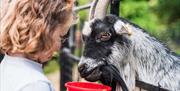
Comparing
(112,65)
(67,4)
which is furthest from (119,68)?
(67,4)

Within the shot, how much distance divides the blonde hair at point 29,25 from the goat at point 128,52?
161 cm

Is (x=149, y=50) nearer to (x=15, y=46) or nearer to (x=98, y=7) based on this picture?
(x=98, y=7)

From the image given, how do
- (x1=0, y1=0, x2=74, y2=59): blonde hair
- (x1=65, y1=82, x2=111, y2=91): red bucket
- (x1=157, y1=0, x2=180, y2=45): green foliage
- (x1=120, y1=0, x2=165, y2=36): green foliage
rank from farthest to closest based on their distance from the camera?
1. (x1=157, y1=0, x2=180, y2=45): green foliage
2. (x1=120, y1=0, x2=165, y2=36): green foliage
3. (x1=65, y1=82, x2=111, y2=91): red bucket
4. (x1=0, y1=0, x2=74, y2=59): blonde hair

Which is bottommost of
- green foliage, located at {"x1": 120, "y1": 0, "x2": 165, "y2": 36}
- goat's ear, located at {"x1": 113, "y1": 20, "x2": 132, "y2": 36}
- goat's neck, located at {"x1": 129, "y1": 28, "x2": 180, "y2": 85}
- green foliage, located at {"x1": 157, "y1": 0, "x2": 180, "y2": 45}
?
goat's neck, located at {"x1": 129, "y1": 28, "x2": 180, "y2": 85}

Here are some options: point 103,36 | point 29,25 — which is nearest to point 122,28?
point 103,36

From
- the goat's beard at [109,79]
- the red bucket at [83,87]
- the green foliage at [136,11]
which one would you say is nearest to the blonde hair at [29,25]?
the red bucket at [83,87]

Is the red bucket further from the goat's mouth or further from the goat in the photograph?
the goat

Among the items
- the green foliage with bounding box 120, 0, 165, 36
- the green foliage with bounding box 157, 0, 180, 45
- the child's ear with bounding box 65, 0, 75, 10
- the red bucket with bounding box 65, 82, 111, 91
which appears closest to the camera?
the child's ear with bounding box 65, 0, 75, 10

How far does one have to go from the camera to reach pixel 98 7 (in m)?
4.56

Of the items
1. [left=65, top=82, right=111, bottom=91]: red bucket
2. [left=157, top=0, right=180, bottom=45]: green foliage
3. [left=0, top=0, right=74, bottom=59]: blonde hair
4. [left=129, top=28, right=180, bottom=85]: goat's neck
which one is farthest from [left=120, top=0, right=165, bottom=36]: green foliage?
[left=0, top=0, right=74, bottom=59]: blonde hair

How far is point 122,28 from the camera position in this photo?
458 centimetres

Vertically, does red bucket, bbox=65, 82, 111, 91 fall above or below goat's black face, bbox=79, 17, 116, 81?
below

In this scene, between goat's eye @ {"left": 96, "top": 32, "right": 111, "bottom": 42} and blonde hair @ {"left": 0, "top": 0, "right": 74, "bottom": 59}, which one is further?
goat's eye @ {"left": 96, "top": 32, "right": 111, "bottom": 42}

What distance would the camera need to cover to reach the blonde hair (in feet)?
9.41
